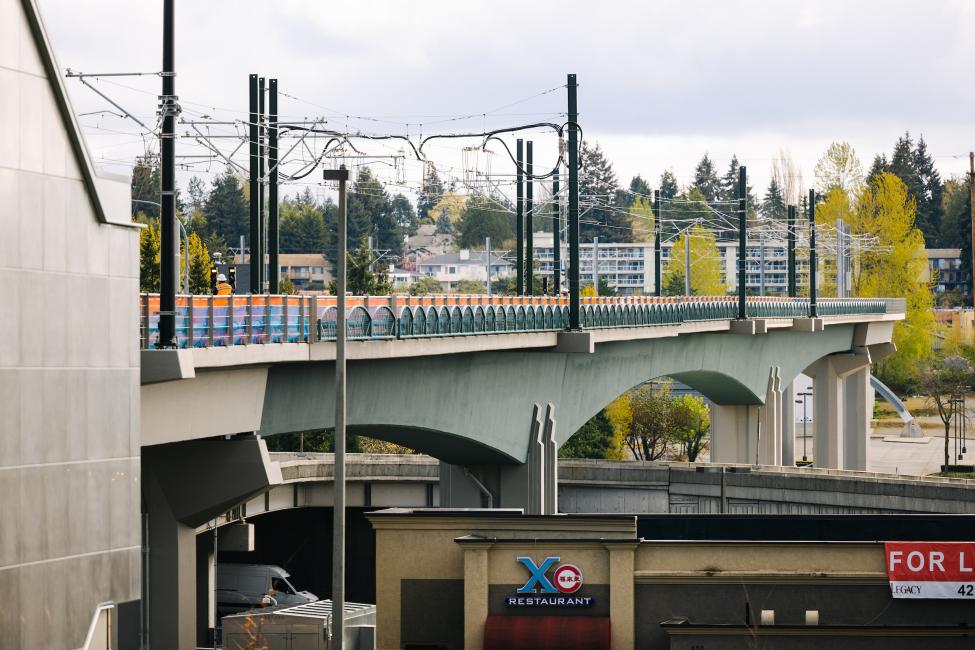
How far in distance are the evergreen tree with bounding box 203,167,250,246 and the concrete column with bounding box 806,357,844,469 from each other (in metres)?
74.4

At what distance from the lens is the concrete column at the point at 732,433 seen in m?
78.8

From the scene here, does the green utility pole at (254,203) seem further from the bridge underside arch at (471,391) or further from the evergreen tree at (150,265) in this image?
the evergreen tree at (150,265)

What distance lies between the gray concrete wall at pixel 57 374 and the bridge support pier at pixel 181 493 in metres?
5.39

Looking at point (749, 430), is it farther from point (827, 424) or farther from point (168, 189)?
point (168, 189)

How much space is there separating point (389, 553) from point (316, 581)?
3798 centimetres

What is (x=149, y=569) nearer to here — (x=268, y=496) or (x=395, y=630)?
(x=395, y=630)

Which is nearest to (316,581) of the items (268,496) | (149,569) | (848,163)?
(268,496)

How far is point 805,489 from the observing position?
208ft

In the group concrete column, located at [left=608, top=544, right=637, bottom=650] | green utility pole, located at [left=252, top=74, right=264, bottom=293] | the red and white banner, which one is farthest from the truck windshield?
the red and white banner

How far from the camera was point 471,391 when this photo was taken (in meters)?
40.2

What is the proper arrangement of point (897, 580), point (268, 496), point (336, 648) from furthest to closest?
1. point (268, 496)
2. point (897, 580)
3. point (336, 648)

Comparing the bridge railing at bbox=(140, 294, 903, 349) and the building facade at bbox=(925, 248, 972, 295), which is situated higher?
the building facade at bbox=(925, 248, 972, 295)

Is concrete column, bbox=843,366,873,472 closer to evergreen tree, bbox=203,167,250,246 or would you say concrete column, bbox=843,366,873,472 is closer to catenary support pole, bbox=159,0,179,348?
evergreen tree, bbox=203,167,250,246

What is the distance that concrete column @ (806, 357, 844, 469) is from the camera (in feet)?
306
